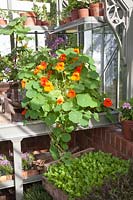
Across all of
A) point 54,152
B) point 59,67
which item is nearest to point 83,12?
point 59,67

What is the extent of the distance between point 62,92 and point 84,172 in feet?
2.26

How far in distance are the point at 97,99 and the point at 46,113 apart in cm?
47

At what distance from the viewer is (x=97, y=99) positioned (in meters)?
2.25


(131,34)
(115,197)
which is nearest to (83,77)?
(131,34)

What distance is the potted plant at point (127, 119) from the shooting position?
2162 millimetres

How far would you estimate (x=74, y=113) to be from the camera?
6.81ft

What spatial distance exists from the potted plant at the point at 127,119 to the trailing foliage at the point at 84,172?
9.0 inches

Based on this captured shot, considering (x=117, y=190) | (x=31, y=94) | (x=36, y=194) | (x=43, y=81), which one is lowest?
(x=36, y=194)

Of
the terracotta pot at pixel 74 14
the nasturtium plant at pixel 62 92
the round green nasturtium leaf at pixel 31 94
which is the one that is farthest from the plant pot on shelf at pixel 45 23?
the round green nasturtium leaf at pixel 31 94

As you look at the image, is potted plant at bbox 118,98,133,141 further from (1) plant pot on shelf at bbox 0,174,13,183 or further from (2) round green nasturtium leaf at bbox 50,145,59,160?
(1) plant pot on shelf at bbox 0,174,13,183

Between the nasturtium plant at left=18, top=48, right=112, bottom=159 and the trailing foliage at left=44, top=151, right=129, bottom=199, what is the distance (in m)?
0.17

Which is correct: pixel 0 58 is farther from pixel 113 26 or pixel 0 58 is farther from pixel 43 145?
pixel 113 26

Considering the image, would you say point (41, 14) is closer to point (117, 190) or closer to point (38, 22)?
point (38, 22)

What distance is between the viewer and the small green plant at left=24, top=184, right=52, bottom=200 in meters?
2.64
